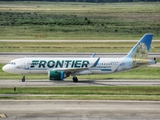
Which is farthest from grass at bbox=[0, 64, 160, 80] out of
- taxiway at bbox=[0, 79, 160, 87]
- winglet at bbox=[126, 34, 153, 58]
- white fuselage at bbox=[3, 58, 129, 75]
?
winglet at bbox=[126, 34, 153, 58]

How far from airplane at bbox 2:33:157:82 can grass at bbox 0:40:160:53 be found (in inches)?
1042

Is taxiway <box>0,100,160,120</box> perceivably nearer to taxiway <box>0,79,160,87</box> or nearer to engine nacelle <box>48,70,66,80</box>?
taxiway <box>0,79,160,87</box>

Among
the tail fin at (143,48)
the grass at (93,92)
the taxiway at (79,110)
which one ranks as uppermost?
the tail fin at (143,48)

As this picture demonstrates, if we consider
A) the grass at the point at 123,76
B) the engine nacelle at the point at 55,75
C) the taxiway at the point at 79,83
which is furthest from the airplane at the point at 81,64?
the grass at the point at 123,76

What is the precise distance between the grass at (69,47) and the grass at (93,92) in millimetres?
34704

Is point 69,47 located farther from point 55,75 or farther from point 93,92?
point 93,92

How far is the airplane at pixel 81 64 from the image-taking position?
5522 centimetres

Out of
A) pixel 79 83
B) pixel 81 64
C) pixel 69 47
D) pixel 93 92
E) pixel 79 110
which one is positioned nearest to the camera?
pixel 79 110

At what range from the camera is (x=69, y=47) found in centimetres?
8756

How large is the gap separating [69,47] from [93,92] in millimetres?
42677

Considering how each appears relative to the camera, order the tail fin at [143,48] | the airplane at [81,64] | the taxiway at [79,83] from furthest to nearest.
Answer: the tail fin at [143,48] < the airplane at [81,64] < the taxiway at [79,83]

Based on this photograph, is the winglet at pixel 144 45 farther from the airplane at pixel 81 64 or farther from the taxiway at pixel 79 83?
the taxiway at pixel 79 83

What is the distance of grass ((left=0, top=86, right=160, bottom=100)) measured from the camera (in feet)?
138

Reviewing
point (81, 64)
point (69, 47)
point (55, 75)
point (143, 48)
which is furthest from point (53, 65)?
point (69, 47)
